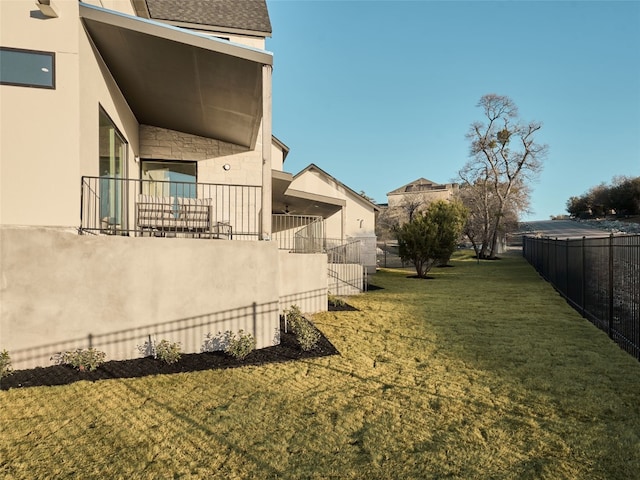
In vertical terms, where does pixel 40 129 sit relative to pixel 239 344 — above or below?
above

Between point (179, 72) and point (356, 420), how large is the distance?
680 cm

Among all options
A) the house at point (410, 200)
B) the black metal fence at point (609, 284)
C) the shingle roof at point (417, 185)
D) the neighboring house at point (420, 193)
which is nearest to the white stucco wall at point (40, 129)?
the black metal fence at point (609, 284)

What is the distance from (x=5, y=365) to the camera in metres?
4.81

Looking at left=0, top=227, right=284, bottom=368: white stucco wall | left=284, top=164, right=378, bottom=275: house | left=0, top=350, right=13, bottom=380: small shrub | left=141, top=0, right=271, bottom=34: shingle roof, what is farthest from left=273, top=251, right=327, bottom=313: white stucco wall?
left=284, top=164, right=378, bottom=275: house

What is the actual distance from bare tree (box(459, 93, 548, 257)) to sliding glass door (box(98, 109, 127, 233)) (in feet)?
A: 99.4

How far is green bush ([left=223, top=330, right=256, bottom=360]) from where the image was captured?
577 cm

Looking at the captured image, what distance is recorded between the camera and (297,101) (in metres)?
28.9

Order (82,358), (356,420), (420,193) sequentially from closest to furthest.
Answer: (356,420)
(82,358)
(420,193)

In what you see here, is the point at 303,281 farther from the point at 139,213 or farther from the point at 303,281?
the point at 139,213

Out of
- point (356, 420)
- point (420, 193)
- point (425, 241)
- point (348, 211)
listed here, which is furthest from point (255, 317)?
point (420, 193)

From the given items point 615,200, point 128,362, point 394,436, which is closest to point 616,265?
point 394,436

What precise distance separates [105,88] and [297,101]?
23.0 meters

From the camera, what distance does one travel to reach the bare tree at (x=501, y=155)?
1308 inches

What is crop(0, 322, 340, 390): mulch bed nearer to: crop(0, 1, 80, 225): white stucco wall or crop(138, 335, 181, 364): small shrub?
crop(138, 335, 181, 364): small shrub
